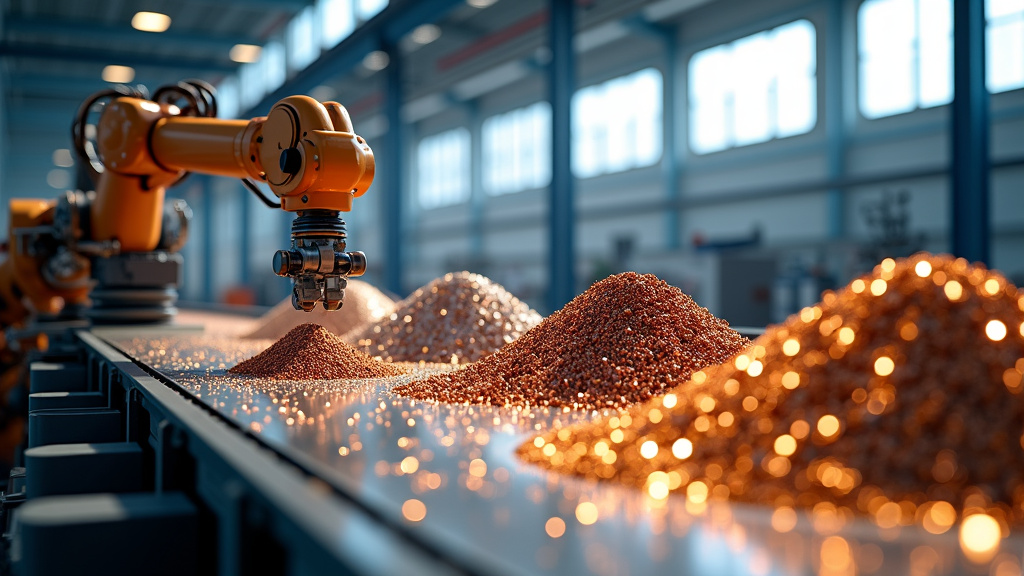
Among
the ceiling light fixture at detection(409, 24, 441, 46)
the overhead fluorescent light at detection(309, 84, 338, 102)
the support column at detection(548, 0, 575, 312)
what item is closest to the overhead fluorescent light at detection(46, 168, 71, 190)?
the overhead fluorescent light at detection(309, 84, 338, 102)

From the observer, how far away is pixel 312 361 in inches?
68.8

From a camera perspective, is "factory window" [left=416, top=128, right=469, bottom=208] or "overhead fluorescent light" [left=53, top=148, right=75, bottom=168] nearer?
"factory window" [left=416, top=128, right=469, bottom=208]

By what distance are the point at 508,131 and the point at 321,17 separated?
5.79m

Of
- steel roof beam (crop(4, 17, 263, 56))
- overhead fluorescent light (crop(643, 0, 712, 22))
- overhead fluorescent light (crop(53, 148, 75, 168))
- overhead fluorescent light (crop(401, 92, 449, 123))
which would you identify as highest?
overhead fluorescent light (crop(643, 0, 712, 22))

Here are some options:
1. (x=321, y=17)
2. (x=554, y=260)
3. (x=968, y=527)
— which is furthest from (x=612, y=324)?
(x=321, y=17)

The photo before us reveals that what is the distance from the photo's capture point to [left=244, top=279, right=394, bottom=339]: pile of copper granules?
9.43 ft

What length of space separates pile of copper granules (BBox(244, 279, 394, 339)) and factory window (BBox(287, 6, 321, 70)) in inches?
246

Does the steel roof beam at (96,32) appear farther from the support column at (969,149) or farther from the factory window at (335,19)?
the support column at (969,149)

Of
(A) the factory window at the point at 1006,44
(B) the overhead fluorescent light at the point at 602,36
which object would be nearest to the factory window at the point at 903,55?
(A) the factory window at the point at 1006,44

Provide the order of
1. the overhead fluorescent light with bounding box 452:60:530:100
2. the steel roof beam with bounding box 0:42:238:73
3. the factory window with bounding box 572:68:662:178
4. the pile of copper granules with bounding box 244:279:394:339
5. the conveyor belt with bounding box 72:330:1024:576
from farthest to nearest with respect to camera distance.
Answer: the overhead fluorescent light with bounding box 452:60:530:100 → the factory window with bounding box 572:68:662:178 → the steel roof beam with bounding box 0:42:238:73 → the pile of copper granules with bounding box 244:279:394:339 → the conveyor belt with bounding box 72:330:1024:576

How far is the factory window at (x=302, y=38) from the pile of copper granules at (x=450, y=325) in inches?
278

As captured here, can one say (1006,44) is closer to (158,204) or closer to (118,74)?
(158,204)

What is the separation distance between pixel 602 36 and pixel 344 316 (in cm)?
952

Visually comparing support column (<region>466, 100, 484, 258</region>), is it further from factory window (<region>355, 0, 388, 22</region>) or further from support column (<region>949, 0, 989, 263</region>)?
support column (<region>949, 0, 989, 263</region>)
